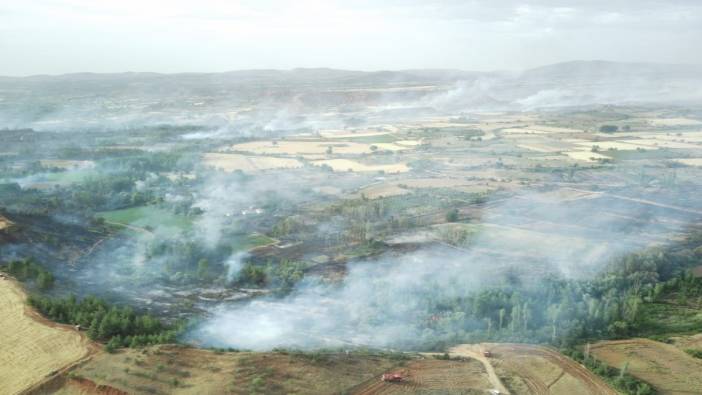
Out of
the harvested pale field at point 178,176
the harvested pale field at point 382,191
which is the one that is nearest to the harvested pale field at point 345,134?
the harvested pale field at point 178,176

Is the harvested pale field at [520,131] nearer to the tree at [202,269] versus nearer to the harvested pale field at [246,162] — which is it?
the harvested pale field at [246,162]

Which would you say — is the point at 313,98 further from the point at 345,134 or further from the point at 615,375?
the point at 615,375

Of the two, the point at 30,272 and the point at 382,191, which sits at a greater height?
the point at 382,191

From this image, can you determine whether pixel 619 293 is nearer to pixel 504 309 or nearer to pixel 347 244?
pixel 504 309

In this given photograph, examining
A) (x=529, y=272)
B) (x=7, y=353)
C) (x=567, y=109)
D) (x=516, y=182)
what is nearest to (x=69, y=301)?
(x=7, y=353)

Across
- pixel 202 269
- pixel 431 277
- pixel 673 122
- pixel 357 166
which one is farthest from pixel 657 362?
pixel 673 122

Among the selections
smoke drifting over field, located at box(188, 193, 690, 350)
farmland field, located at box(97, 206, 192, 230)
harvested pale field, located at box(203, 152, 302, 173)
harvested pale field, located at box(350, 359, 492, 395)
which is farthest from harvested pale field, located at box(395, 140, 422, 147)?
harvested pale field, located at box(350, 359, 492, 395)
